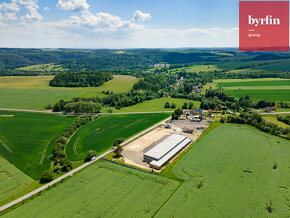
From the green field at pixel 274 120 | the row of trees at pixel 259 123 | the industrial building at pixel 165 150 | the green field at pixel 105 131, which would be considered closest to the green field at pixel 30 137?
the green field at pixel 105 131

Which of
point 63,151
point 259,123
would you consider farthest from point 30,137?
point 259,123

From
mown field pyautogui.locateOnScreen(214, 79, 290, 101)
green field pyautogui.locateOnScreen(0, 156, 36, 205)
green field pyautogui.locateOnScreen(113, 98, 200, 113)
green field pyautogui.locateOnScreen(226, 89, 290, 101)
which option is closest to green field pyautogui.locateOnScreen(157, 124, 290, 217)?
green field pyautogui.locateOnScreen(0, 156, 36, 205)

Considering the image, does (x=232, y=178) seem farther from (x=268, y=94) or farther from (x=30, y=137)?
(x=268, y=94)

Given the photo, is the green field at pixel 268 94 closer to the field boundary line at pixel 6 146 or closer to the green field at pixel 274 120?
the green field at pixel 274 120

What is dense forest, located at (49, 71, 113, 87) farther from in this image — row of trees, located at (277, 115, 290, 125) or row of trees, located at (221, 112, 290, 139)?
row of trees, located at (277, 115, 290, 125)

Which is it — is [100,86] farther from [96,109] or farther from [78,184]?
[78,184]
